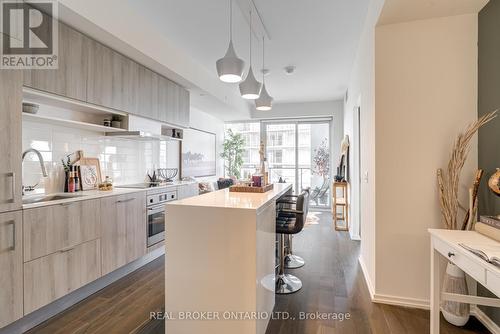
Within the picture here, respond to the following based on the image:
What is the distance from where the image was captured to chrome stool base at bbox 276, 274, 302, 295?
251 cm

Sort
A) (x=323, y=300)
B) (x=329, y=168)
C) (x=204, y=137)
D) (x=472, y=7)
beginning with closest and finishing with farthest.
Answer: (x=472, y=7), (x=323, y=300), (x=204, y=137), (x=329, y=168)

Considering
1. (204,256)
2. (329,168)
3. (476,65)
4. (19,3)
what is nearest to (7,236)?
(204,256)

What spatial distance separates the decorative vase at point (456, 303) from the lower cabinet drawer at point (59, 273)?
3.04 metres

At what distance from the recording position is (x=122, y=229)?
2.74 metres

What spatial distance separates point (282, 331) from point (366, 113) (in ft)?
7.44

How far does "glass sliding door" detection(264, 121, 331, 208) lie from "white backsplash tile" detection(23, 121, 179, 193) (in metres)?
3.38

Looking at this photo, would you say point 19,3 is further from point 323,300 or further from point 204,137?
point 204,137

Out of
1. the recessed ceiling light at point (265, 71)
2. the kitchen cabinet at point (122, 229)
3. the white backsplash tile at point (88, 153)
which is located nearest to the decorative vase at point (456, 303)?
the kitchen cabinet at point (122, 229)

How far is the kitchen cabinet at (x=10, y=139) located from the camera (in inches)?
69.0

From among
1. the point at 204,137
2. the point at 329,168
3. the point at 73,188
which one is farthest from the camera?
the point at 329,168

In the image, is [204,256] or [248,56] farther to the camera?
[248,56]

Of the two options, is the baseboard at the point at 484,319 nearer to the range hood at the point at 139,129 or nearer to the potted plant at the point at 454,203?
the potted plant at the point at 454,203

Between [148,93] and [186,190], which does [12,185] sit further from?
[186,190]

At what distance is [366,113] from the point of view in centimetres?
280
